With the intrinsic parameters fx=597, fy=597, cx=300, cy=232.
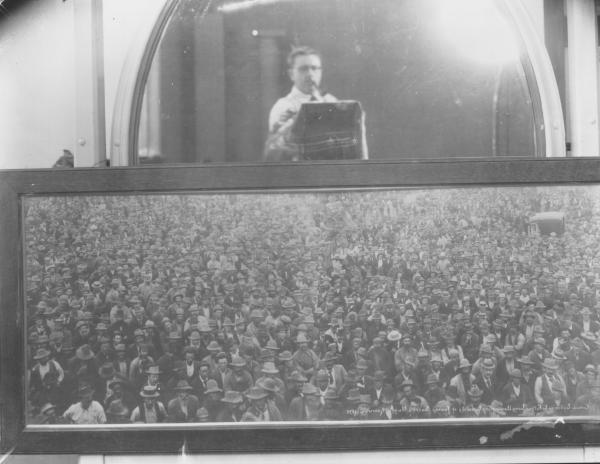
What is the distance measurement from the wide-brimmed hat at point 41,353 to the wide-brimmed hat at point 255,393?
741 mm

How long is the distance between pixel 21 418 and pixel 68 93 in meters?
1.22

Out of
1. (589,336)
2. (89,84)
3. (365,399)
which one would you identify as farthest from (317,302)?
(89,84)

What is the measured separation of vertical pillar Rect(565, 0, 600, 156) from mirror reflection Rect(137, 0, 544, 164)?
0.46ft

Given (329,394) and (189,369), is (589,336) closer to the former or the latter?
(329,394)

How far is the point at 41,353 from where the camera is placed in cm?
219

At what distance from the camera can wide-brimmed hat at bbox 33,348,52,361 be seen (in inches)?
86.1

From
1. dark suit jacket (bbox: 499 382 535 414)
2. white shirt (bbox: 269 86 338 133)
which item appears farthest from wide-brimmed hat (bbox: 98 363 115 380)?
dark suit jacket (bbox: 499 382 535 414)

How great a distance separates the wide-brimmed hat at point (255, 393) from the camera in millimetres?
2174

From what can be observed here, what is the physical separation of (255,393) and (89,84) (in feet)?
4.27

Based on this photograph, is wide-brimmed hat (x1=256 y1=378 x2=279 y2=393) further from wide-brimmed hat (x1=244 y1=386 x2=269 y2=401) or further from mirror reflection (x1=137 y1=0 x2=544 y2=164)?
mirror reflection (x1=137 y1=0 x2=544 y2=164)

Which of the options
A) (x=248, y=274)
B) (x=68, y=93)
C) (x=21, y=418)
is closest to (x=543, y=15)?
(x=248, y=274)

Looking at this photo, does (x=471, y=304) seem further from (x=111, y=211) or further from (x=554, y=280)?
(x=111, y=211)

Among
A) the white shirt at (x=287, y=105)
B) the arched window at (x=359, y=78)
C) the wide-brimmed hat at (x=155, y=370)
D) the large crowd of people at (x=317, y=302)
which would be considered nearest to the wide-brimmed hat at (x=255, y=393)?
the large crowd of people at (x=317, y=302)

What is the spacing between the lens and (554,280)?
2178 mm
